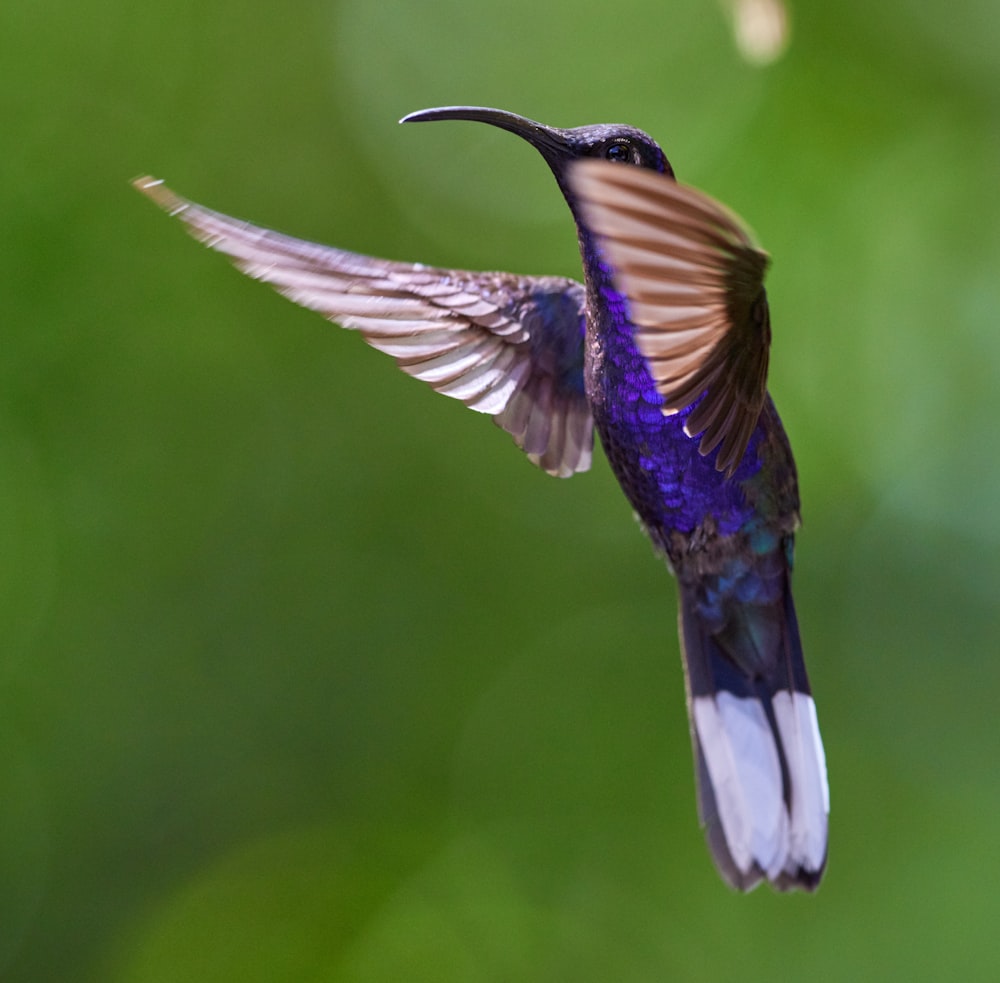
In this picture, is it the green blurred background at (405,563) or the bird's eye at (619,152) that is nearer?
the bird's eye at (619,152)

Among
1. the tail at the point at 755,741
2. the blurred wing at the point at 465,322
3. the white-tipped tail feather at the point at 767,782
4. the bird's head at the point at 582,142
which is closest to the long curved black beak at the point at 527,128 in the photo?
the bird's head at the point at 582,142

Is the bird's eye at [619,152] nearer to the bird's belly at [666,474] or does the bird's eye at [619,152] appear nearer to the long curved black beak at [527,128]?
the long curved black beak at [527,128]

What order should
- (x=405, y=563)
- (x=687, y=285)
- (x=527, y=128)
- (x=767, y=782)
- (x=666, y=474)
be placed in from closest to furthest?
(x=687, y=285), (x=527, y=128), (x=666, y=474), (x=767, y=782), (x=405, y=563)

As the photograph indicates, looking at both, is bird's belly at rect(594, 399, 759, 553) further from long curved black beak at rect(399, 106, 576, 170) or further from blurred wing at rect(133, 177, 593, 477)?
long curved black beak at rect(399, 106, 576, 170)

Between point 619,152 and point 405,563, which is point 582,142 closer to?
point 619,152

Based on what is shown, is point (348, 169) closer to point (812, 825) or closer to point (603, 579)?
point (603, 579)

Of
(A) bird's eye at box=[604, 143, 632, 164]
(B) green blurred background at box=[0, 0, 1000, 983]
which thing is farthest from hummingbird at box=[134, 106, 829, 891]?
(B) green blurred background at box=[0, 0, 1000, 983]

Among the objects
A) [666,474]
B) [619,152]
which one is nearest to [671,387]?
[619,152]
